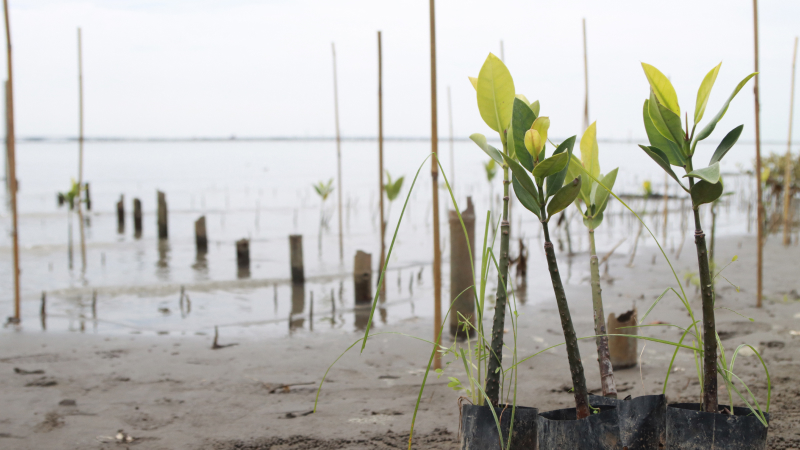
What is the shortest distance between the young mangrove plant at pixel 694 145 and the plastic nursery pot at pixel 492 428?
53 cm

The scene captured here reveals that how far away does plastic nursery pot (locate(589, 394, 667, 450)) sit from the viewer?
1627 millimetres

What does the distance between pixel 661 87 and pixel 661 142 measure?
0.48ft

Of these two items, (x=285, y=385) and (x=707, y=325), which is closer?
(x=707, y=325)

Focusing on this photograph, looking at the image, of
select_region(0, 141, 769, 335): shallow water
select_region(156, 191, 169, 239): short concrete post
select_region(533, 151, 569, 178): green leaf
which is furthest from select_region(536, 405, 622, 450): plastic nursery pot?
select_region(156, 191, 169, 239): short concrete post

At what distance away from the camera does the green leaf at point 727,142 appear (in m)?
1.44

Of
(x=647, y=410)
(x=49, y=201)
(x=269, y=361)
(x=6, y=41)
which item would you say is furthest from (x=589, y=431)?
(x=49, y=201)

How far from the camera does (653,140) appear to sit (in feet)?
5.08

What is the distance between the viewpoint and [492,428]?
68.9 inches

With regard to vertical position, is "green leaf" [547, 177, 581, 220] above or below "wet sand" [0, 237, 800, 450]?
above

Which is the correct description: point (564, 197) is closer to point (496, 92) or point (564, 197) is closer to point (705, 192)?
point (705, 192)

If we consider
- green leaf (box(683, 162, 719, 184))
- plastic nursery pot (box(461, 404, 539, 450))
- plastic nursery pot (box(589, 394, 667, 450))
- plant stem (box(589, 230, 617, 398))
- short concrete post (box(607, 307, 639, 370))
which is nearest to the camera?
green leaf (box(683, 162, 719, 184))

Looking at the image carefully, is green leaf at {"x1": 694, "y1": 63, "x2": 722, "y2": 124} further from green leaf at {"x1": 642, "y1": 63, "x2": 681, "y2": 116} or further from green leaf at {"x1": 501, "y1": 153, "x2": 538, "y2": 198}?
green leaf at {"x1": 501, "y1": 153, "x2": 538, "y2": 198}

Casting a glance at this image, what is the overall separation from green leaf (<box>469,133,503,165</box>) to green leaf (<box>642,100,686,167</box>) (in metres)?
0.41

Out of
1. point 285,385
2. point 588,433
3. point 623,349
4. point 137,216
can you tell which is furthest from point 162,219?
point 588,433
